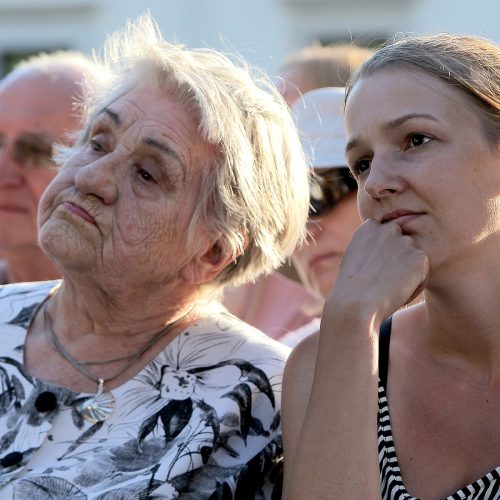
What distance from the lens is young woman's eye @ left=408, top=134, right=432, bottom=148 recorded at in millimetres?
2578

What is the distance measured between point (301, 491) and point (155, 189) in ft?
3.46

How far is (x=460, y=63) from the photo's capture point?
2.62 meters

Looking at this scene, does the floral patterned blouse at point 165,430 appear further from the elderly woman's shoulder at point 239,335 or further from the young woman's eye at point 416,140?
the young woman's eye at point 416,140

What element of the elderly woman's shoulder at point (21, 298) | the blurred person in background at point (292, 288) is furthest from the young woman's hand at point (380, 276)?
the blurred person in background at point (292, 288)

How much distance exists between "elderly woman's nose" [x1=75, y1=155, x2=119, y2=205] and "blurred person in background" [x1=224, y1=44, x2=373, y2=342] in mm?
1298

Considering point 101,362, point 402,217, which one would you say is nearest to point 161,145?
point 101,362

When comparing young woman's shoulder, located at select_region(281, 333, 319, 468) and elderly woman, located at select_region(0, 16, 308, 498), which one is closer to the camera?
young woman's shoulder, located at select_region(281, 333, 319, 468)

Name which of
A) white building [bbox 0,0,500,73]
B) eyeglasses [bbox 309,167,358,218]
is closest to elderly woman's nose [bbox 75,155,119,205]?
eyeglasses [bbox 309,167,358,218]

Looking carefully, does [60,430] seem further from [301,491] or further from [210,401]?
[301,491]

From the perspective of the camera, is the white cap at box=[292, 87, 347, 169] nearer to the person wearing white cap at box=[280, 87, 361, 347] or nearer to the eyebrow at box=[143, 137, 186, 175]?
the person wearing white cap at box=[280, 87, 361, 347]

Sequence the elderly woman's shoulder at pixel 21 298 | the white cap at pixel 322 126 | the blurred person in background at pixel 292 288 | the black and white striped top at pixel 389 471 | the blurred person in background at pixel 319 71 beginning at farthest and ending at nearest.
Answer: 1. the blurred person in background at pixel 319 71
2. the blurred person in background at pixel 292 288
3. the white cap at pixel 322 126
4. the elderly woman's shoulder at pixel 21 298
5. the black and white striped top at pixel 389 471

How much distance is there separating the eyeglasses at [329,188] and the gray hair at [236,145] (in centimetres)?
53

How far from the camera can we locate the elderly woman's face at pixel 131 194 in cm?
315

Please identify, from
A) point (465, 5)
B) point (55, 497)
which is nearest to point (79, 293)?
point (55, 497)
